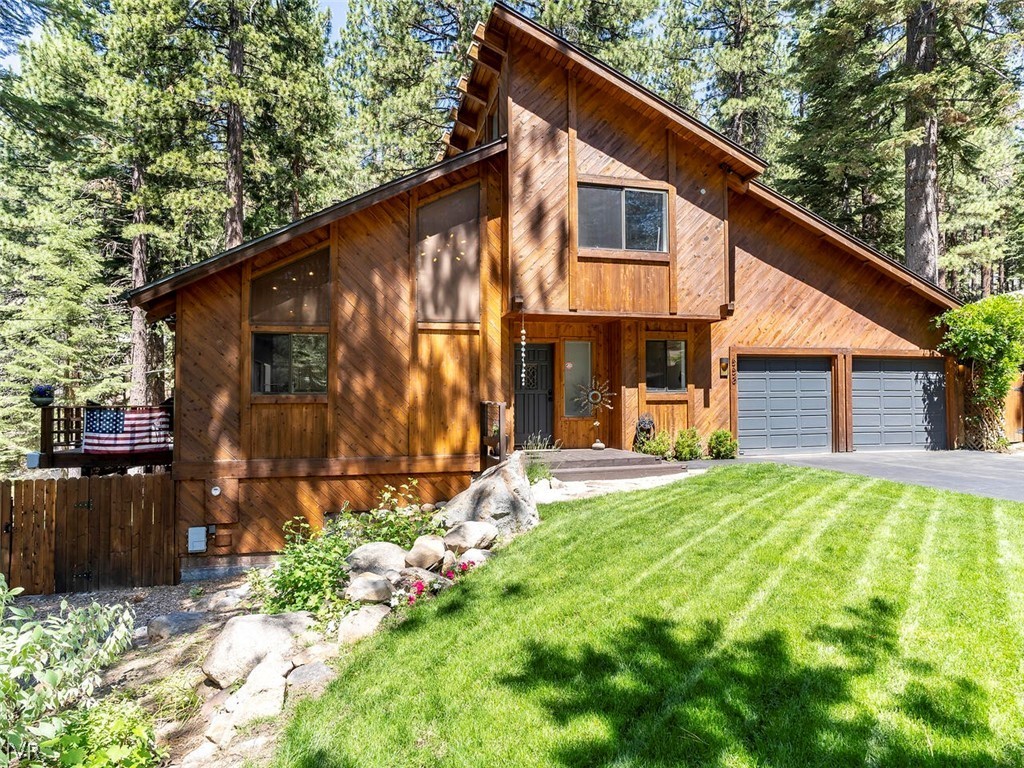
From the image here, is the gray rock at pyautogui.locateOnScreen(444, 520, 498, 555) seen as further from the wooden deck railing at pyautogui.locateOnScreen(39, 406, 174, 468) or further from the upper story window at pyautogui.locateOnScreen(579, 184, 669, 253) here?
the wooden deck railing at pyautogui.locateOnScreen(39, 406, 174, 468)

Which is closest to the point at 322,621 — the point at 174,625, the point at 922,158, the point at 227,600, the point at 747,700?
the point at 174,625

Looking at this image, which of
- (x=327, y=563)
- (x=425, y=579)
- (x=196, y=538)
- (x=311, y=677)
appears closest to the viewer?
(x=311, y=677)

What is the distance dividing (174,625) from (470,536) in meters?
3.41

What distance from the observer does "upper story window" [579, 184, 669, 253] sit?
32.6 ft

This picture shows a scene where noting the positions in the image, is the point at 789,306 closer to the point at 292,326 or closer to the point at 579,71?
the point at 579,71

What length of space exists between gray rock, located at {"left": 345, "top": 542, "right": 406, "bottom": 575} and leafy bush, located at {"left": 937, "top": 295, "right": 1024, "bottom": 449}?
13.1 metres

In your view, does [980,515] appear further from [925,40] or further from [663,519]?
[925,40]

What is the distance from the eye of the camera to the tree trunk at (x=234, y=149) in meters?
13.3

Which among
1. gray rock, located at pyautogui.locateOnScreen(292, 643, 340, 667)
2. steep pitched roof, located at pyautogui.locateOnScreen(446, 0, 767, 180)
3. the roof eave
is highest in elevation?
steep pitched roof, located at pyautogui.locateOnScreen(446, 0, 767, 180)

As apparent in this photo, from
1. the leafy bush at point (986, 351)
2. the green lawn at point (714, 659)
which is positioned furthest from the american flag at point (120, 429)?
the leafy bush at point (986, 351)

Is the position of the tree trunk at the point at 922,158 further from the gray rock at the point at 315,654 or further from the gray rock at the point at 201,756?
the gray rock at the point at 201,756

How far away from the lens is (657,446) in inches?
408

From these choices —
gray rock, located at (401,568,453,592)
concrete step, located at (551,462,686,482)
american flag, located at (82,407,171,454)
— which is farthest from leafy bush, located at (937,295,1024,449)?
american flag, located at (82,407,171,454)

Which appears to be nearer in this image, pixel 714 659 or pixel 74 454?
pixel 714 659
